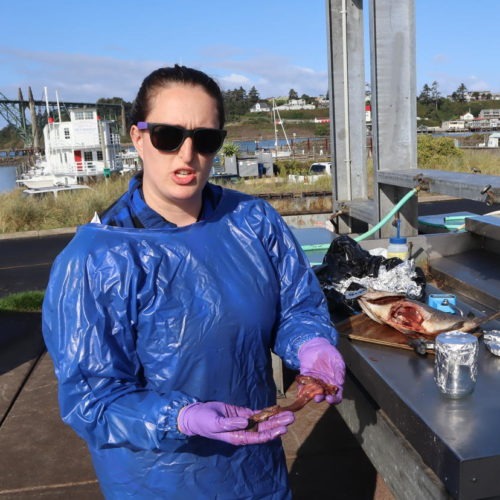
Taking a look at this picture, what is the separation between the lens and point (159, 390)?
65.3 inches

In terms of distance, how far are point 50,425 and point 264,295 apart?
9.80 feet

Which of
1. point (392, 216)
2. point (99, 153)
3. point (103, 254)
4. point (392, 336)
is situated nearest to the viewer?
point (103, 254)

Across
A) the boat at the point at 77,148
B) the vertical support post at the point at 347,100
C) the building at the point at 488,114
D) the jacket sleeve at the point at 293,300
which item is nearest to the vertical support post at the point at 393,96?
the vertical support post at the point at 347,100

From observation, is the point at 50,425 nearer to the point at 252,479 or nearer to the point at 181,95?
the point at 252,479

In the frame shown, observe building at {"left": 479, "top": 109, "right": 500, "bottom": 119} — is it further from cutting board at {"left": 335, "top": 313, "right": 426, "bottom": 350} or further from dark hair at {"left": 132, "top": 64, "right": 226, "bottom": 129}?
dark hair at {"left": 132, "top": 64, "right": 226, "bottom": 129}

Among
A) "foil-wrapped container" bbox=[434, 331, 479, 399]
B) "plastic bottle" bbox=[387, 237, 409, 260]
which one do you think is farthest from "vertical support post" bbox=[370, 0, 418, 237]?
"foil-wrapped container" bbox=[434, 331, 479, 399]

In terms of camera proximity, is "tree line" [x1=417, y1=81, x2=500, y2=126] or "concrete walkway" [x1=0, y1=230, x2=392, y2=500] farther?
"tree line" [x1=417, y1=81, x2=500, y2=126]

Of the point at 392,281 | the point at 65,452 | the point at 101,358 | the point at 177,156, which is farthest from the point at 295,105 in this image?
the point at 101,358

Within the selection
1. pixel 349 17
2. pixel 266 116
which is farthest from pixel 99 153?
pixel 266 116

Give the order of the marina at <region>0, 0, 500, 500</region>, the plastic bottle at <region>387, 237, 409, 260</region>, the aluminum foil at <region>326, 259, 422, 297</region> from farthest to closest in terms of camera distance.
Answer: the plastic bottle at <region>387, 237, 409, 260</region> → the aluminum foil at <region>326, 259, 422, 297</region> → the marina at <region>0, 0, 500, 500</region>

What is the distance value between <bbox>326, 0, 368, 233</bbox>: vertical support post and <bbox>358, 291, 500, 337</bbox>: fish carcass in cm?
337

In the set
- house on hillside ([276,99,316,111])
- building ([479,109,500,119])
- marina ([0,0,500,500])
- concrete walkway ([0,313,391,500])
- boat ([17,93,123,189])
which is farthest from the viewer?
A: house on hillside ([276,99,316,111])

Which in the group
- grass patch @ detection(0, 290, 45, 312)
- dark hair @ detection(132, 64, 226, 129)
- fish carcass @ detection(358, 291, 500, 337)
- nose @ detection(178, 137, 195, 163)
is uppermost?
dark hair @ detection(132, 64, 226, 129)

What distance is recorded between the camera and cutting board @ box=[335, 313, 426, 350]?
8.45ft
